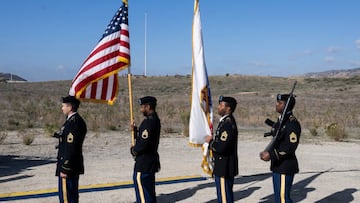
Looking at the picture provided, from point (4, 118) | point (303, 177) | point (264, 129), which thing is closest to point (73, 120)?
point (303, 177)

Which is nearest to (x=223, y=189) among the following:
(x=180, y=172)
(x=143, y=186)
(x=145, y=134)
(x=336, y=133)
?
(x=143, y=186)

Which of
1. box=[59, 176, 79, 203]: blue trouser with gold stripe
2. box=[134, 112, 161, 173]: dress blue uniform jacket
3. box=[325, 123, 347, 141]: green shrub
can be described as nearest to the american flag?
box=[134, 112, 161, 173]: dress blue uniform jacket

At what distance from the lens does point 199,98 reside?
7.55 m

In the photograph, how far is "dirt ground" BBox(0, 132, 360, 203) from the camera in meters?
8.91

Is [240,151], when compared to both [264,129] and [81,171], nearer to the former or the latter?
[264,129]

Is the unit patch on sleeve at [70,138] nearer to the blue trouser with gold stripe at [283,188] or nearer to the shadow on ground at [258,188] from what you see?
the shadow on ground at [258,188]

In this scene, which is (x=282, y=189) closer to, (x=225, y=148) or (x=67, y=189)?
(x=225, y=148)

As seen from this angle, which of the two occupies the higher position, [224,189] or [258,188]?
[224,189]

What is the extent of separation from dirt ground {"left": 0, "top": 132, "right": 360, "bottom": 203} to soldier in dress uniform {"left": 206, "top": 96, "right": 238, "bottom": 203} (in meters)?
1.90

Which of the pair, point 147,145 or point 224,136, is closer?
point 224,136

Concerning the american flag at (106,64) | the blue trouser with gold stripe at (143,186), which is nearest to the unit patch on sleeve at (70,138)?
the blue trouser with gold stripe at (143,186)

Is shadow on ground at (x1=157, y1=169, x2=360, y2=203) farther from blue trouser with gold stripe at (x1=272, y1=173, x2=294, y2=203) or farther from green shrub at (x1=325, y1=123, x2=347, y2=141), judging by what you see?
green shrub at (x1=325, y1=123, x2=347, y2=141)

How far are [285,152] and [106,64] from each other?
11.2ft

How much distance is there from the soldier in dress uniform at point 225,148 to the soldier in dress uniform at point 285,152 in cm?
57
